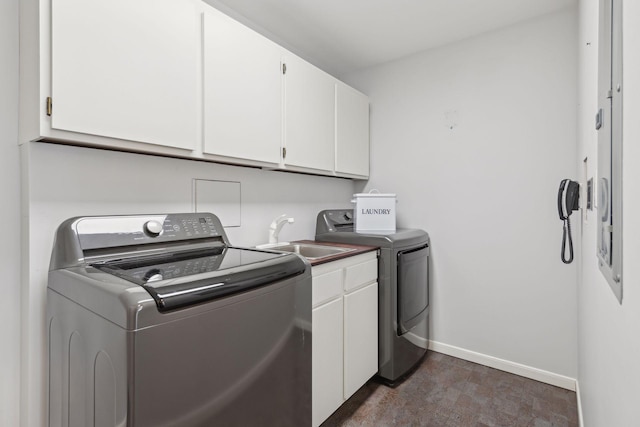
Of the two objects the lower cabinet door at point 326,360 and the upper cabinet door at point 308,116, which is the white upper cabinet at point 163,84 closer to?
the upper cabinet door at point 308,116

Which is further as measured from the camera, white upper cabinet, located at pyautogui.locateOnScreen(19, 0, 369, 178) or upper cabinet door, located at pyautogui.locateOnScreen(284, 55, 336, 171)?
upper cabinet door, located at pyautogui.locateOnScreen(284, 55, 336, 171)

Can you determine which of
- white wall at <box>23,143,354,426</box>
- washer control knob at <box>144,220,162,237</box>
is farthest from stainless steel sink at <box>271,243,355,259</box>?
washer control knob at <box>144,220,162,237</box>

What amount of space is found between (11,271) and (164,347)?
0.85 meters

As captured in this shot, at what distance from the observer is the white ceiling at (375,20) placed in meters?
2.10

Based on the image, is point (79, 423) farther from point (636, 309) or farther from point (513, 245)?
point (513, 245)

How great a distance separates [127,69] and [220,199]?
842mm

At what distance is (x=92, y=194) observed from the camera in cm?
142

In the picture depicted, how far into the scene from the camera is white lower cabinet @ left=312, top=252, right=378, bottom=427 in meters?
1.72

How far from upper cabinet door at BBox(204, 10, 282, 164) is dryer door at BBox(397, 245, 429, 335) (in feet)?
3.77

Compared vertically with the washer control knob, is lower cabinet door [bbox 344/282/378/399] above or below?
below

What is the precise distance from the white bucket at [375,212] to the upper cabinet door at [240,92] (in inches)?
34.8

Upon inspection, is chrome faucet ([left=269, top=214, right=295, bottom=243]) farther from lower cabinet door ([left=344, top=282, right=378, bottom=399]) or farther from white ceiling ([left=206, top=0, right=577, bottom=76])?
white ceiling ([left=206, top=0, right=577, bottom=76])

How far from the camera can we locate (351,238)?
7.63 ft

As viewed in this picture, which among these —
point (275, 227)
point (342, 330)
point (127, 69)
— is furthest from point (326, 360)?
point (127, 69)
